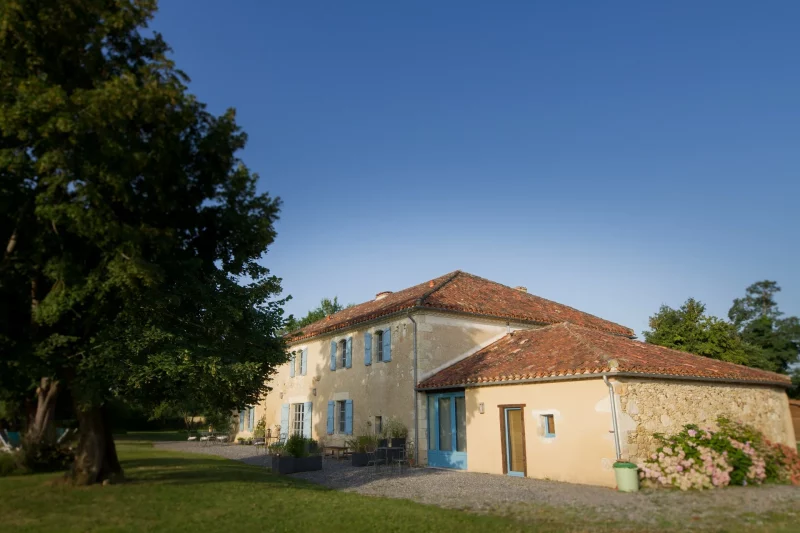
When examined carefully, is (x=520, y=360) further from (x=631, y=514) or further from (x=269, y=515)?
(x=269, y=515)

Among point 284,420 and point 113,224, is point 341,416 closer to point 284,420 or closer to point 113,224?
point 284,420

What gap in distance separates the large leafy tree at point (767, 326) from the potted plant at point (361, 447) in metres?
35.3

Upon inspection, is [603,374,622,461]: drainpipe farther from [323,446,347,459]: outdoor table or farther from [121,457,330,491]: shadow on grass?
[323,446,347,459]: outdoor table

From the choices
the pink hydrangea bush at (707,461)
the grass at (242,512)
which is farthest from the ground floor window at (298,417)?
the pink hydrangea bush at (707,461)

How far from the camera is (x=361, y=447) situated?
18.9m

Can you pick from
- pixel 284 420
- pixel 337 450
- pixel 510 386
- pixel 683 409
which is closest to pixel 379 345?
pixel 337 450

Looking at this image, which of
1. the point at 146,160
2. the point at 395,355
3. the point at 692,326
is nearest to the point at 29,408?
the point at 395,355

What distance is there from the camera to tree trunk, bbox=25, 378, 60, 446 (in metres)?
15.7

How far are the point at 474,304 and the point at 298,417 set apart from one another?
10949 millimetres

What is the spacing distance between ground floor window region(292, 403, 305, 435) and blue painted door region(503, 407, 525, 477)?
12.6 meters

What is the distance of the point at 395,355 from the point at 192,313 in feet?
29.3

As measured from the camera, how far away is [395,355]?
1983cm

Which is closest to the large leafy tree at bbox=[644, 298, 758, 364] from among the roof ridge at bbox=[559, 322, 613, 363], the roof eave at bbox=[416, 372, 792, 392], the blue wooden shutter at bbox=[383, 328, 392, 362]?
the roof eave at bbox=[416, 372, 792, 392]

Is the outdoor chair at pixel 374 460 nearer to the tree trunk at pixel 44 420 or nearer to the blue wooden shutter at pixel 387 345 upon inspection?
the blue wooden shutter at pixel 387 345
